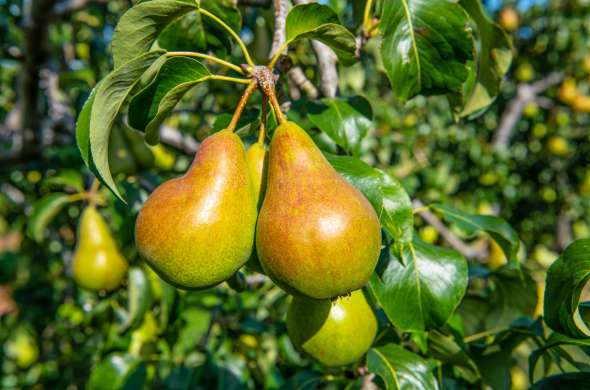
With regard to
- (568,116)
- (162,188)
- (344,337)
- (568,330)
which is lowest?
(568,116)

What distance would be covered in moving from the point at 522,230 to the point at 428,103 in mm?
1326

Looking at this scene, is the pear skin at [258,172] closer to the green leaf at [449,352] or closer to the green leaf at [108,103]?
the green leaf at [108,103]

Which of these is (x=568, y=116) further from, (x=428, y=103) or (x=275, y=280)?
(x=275, y=280)

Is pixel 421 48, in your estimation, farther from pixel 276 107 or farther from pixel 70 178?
pixel 70 178

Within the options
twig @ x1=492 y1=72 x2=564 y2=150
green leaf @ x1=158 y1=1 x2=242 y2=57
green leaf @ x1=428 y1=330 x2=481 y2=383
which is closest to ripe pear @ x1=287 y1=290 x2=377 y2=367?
green leaf @ x1=428 y1=330 x2=481 y2=383

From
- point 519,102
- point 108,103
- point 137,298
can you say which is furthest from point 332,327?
point 519,102

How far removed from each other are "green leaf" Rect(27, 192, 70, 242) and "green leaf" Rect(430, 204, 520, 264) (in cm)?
129

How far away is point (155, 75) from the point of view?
0.73m

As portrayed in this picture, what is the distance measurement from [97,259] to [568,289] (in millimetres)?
1364

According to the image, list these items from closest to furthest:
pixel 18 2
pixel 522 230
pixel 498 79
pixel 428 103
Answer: pixel 498 79, pixel 18 2, pixel 428 103, pixel 522 230

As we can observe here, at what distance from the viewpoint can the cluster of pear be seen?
23.9 inches

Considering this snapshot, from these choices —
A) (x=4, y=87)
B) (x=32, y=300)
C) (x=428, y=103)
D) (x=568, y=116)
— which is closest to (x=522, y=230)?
(x=568, y=116)

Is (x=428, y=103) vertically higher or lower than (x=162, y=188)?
lower

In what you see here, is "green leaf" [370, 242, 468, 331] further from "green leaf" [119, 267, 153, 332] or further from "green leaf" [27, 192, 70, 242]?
"green leaf" [27, 192, 70, 242]
